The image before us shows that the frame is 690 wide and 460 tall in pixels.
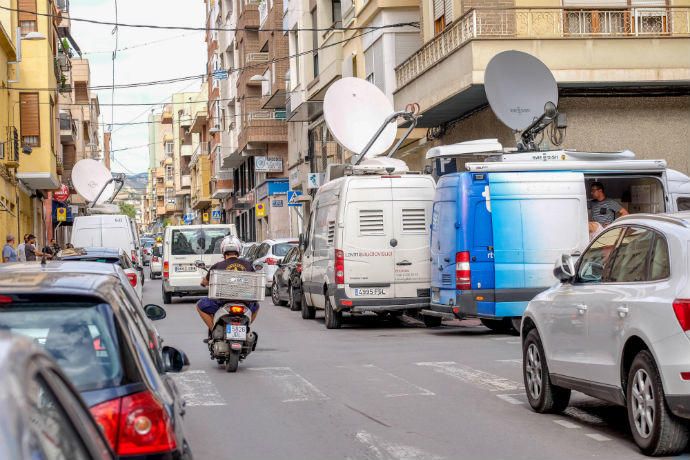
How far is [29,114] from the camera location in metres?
43.2

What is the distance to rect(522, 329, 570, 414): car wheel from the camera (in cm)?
1011

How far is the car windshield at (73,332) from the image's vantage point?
472 centimetres

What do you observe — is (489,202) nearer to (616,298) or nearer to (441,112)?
(616,298)

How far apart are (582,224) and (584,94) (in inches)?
327

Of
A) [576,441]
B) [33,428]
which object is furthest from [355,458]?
[33,428]

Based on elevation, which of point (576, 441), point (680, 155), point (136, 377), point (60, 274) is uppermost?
point (680, 155)

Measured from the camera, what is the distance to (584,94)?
25.4m

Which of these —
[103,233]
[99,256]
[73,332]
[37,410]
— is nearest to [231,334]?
[99,256]

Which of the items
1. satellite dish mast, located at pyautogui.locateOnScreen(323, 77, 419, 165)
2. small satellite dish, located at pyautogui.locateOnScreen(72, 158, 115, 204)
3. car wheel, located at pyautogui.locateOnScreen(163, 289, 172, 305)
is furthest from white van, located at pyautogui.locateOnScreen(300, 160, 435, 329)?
small satellite dish, located at pyautogui.locateOnScreen(72, 158, 115, 204)

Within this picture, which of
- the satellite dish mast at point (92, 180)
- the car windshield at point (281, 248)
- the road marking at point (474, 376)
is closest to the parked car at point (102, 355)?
the road marking at point (474, 376)

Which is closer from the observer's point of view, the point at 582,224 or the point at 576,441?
the point at 576,441

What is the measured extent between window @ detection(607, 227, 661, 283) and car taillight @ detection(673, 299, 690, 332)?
2.27 feet

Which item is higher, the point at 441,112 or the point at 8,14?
the point at 8,14

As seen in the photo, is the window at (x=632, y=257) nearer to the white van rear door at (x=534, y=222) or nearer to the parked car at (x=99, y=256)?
the white van rear door at (x=534, y=222)
